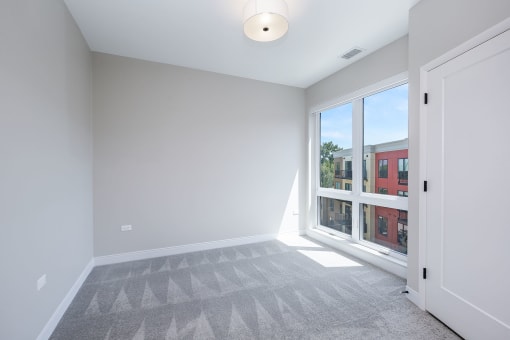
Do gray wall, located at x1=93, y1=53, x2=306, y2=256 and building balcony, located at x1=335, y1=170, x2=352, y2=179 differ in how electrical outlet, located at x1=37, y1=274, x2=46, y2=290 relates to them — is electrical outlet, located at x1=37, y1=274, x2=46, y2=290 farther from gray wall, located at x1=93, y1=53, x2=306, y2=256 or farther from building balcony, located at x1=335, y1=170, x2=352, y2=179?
building balcony, located at x1=335, y1=170, x2=352, y2=179

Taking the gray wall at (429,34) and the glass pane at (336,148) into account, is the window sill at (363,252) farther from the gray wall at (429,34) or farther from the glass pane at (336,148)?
the glass pane at (336,148)

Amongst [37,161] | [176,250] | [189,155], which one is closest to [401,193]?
[189,155]

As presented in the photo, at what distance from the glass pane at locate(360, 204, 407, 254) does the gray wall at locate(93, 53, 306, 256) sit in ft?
4.52

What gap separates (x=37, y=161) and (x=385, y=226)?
12.9ft

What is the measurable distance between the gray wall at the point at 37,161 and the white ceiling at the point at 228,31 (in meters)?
0.41

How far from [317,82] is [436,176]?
287cm

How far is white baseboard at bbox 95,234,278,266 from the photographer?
3.25m

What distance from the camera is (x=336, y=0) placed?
2.24m

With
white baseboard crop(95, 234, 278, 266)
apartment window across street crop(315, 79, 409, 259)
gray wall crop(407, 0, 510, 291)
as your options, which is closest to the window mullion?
apartment window across street crop(315, 79, 409, 259)

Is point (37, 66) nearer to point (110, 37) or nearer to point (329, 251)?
point (110, 37)

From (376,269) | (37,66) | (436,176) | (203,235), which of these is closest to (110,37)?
(37,66)

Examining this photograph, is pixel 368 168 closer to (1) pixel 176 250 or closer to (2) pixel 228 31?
(2) pixel 228 31

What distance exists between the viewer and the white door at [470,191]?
5.22 ft

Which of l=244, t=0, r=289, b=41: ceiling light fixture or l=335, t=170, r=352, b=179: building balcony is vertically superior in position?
l=244, t=0, r=289, b=41: ceiling light fixture
